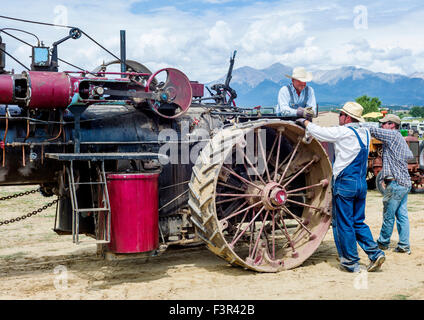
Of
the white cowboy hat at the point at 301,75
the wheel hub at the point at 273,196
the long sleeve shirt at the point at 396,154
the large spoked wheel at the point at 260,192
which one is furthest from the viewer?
the long sleeve shirt at the point at 396,154

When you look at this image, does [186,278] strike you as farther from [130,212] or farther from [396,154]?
[396,154]

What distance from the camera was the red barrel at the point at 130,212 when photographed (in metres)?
4.86

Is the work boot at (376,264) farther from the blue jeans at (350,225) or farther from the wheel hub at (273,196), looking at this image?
the wheel hub at (273,196)

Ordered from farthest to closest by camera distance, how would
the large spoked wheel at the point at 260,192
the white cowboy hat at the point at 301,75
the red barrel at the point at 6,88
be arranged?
the white cowboy hat at the point at 301,75 < the large spoked wheel at the point at 260,192 < the red barrel at the point at 6,88

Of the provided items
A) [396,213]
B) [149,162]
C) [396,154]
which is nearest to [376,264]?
[396,213]

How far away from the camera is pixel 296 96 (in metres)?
6.25

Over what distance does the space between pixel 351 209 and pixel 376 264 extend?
2.08 feet

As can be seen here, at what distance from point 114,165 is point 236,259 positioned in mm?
1562

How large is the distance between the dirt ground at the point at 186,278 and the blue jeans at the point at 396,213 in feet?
0.71

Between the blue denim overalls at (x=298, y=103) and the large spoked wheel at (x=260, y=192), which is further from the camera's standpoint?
the blue denim overalls at (x=298, y=103)

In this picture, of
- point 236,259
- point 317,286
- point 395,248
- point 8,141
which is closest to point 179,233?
point 236,259

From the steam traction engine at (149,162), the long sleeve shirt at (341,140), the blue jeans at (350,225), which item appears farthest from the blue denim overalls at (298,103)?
the blue jeans at (350,225)

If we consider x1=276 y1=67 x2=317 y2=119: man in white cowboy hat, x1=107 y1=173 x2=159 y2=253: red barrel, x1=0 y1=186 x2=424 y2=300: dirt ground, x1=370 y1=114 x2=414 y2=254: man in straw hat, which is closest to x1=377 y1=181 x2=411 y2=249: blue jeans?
x1=370 y1=114 x2=414 y2=254: man in straw hat
